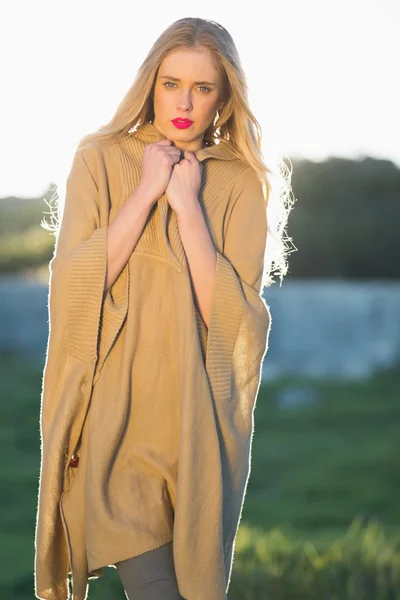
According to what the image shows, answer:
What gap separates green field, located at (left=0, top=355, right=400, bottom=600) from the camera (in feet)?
17.7

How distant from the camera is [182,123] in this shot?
3.35m

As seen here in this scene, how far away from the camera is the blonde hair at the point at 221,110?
336cm

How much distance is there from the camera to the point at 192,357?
3.19 metres

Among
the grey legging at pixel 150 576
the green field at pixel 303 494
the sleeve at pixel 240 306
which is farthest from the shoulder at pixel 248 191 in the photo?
the green field at pixel 303 494

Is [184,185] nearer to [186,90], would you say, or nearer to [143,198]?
[143,198]

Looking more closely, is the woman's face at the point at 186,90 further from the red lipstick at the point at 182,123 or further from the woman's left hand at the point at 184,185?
the woman's left hand at the point at 184,185

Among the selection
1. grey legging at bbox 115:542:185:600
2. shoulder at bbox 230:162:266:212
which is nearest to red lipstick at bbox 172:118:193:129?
shoulder at bbox 230:162:266:212

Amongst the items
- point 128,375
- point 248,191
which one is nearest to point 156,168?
point 248,191

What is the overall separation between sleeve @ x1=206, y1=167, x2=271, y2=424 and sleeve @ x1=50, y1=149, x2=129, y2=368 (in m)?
0.27

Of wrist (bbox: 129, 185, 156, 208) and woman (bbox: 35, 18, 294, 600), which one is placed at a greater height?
wrist (bbox: 129, 185, 156, 208)

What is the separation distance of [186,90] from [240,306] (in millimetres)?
625

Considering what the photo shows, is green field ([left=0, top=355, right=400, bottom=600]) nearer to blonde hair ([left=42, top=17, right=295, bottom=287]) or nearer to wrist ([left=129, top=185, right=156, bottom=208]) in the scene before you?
blonde hair ([left=42, top=17, right=295, bottom=287])

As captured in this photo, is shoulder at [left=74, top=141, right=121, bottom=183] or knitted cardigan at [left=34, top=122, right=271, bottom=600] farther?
shoulder at [left=74, top=141, right=121, bottom=183]

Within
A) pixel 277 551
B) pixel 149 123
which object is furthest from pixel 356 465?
pixel 149 123
